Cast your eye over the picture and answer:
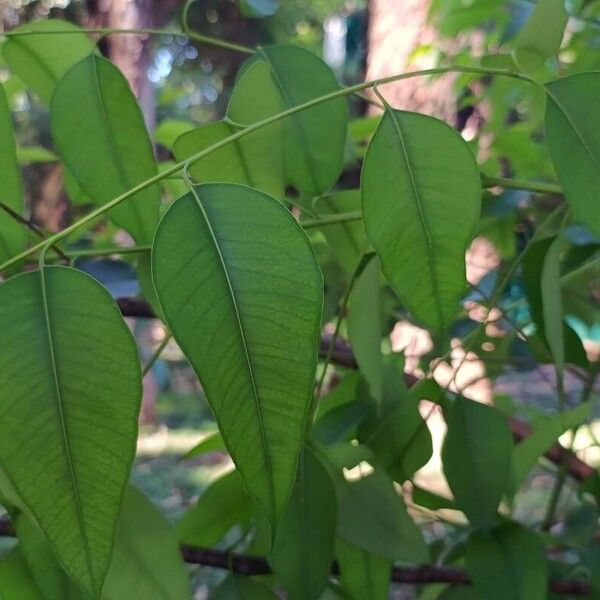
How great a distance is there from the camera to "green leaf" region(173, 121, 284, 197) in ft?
0.93

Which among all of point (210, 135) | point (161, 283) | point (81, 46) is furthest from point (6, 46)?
point (161, 283)

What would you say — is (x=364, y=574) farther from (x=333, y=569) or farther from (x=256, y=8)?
(x=256, y=8)

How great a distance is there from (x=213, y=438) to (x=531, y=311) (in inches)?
6.2

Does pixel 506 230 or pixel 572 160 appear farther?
pixel 506 230

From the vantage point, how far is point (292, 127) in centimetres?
31

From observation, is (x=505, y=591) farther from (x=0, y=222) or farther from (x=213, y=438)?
(x=0, y=222)

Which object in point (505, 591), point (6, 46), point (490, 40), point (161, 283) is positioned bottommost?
point (505, 591)

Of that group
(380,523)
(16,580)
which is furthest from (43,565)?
(380,523)

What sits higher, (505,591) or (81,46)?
(81,46)

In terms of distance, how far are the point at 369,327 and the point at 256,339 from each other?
0.41 feet

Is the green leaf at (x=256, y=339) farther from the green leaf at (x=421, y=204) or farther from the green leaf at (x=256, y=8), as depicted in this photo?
the green leaf at (x=256, y=8)

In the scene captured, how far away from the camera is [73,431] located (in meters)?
0.17

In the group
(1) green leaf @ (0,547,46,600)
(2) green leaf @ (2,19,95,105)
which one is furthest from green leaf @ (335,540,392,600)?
(2) green leaf @ (2,19,95,105)

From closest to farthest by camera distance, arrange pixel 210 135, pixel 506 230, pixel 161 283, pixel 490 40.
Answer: pixel 161 283 < pixel 210 135 < pixel 506 230 < pixel 490 40
